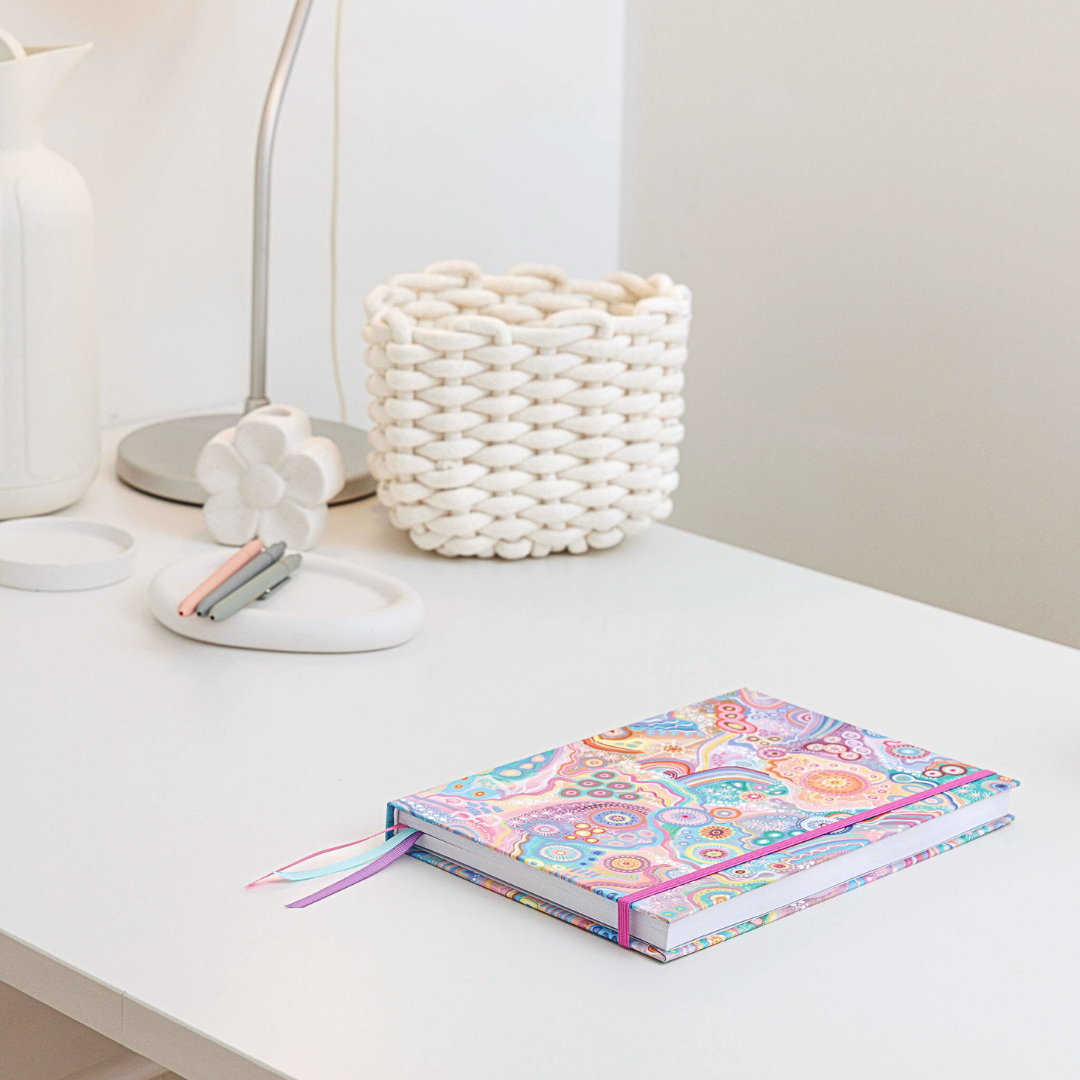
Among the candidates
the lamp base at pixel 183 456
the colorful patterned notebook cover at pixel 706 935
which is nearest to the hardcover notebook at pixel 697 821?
the colorful patterned notebook cover at pixel 706 935

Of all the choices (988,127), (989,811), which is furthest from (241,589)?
(988,127)

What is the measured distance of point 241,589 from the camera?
2.69 ft

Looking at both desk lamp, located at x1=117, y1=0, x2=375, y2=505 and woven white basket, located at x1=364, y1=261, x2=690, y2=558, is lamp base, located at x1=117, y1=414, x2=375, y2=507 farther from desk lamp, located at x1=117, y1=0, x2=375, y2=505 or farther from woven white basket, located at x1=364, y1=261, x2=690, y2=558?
woven white basket, located at x1=364, y1=261, x2=690, y2=558

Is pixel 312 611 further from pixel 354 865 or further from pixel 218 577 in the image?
pixel 354 865

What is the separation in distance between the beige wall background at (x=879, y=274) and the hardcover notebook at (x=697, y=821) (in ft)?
2.46

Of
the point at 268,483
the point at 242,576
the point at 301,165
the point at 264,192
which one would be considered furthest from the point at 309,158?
the point at 242,576

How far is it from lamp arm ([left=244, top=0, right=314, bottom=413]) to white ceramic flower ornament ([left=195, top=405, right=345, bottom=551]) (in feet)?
0.65

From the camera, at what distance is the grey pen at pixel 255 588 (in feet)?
2.61

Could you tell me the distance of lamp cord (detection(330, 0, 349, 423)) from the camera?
138 centimetres

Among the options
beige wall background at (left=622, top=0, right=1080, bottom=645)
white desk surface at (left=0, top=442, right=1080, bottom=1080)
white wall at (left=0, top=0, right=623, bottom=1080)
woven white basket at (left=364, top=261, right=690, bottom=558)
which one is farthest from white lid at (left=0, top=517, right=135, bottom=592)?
beige wall background at (left=622, top=0, right=1080, bottom=645)

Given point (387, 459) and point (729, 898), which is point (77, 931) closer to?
point (729, 898)

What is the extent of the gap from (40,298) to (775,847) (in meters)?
0.63

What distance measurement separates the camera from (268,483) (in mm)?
941

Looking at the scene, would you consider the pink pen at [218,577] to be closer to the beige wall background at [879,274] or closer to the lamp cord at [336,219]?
the lamp cord at [336,219]
